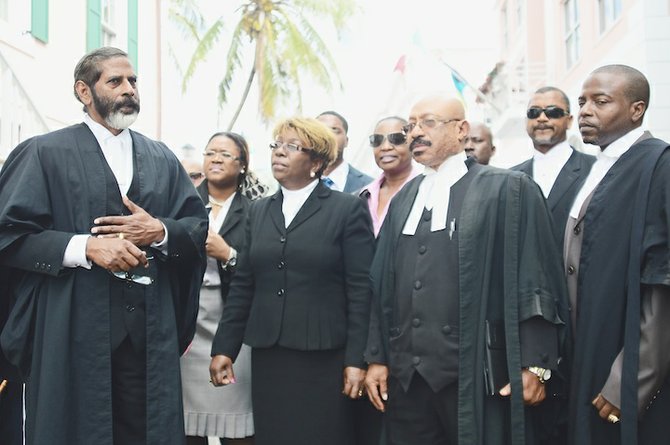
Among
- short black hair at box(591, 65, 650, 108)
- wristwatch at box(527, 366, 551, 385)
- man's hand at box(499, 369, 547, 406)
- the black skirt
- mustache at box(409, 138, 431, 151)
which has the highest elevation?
short black hair at box(591, 65, 650, 108)

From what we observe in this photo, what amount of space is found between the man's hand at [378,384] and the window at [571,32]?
57.7 feet

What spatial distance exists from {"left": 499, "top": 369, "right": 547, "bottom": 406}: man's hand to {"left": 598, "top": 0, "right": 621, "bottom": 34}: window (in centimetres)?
1333

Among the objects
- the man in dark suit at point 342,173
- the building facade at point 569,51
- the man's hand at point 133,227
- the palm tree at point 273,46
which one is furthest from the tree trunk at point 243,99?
the man's hand at point 133,227

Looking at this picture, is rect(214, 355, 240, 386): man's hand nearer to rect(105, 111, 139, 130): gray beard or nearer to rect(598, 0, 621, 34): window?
rect(105, 111, 139, 130): gray beard

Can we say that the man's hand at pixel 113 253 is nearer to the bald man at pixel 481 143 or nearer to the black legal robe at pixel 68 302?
the black legal robe at pixel 68 302

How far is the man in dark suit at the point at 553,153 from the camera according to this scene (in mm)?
5594

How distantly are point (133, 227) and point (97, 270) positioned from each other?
10.7 inches

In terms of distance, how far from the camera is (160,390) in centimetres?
413

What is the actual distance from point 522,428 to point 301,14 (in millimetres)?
22805

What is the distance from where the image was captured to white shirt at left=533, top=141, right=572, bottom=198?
586 cm

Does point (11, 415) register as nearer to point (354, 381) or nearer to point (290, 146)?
point (354, 381)

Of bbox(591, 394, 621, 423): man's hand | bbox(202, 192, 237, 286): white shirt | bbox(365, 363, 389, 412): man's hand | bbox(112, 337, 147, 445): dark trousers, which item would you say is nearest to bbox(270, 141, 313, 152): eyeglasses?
bbox(202, 192, 237, 286): white shirt

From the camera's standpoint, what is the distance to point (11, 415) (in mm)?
4457

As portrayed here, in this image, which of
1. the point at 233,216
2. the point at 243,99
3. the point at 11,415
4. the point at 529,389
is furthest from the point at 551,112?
the point at 243,99
